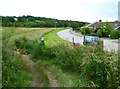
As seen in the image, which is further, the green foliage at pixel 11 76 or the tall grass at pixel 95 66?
the tall grass at pixel 95 66

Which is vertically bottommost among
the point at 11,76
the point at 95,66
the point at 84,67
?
the point at 11,76

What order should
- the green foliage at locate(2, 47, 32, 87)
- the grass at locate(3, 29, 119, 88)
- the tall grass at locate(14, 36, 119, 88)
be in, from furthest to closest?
the grass at locate(3, 29, 119, 88)
the tall grass at locate(14, 36, 119, 88)
the green foliage at locate(2, 47, 32, 87)

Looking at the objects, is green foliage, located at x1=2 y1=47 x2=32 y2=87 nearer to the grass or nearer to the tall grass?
the grass

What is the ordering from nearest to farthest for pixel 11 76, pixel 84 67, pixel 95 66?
pixel 11 76 < pixel 95 66 < pixel 84 67

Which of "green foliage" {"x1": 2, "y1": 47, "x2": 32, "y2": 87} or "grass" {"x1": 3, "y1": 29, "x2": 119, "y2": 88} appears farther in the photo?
"grass" {"x1": 3, "y1": 29, "x2": 119, "y2": 88}

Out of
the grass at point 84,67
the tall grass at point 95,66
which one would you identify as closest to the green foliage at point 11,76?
the grass at point 84,67

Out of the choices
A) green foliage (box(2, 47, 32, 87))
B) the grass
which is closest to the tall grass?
the grass

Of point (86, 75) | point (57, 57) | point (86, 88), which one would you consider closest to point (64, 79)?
point (86, 75)

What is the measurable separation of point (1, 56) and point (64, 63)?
422 centimetres

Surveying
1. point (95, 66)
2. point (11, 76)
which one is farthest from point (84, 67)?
point (11, 76)

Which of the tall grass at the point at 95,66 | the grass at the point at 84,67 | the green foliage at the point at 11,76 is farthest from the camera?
the grass at the point at 84,67

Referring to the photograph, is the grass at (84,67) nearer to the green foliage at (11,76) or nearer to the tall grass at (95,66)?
the tall grass at (95,66)

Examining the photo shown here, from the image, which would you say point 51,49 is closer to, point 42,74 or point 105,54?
point 42,74

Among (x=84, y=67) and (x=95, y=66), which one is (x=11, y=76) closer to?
(x=84, y=67)
